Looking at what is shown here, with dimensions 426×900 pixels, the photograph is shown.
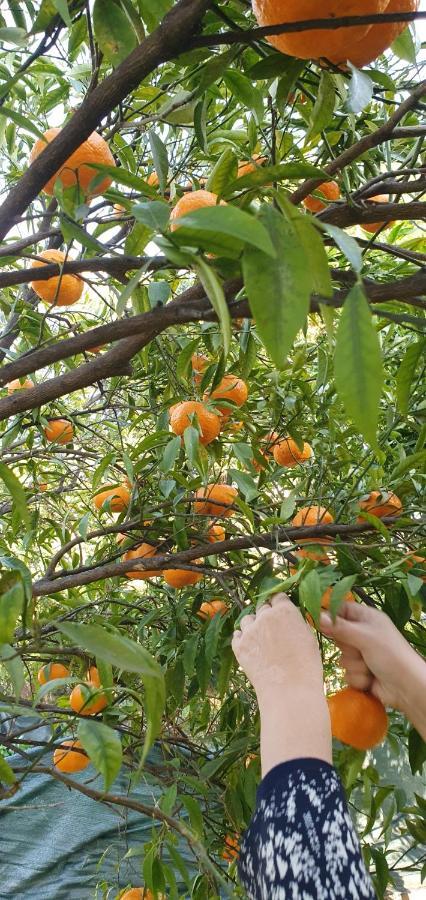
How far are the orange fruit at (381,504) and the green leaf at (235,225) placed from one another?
72cm

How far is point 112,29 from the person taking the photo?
0.47 m

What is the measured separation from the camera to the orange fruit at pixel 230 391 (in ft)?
3.54

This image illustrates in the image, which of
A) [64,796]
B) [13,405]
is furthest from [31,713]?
[64,796]

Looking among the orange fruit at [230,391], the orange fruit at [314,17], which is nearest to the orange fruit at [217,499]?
the orange fruit at [230,391]

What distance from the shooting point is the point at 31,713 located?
53 centimetres

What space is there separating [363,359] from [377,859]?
3.09 feet

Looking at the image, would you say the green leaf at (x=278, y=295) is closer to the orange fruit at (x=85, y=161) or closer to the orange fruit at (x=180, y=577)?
the orange fruit at (x=85, y=161)

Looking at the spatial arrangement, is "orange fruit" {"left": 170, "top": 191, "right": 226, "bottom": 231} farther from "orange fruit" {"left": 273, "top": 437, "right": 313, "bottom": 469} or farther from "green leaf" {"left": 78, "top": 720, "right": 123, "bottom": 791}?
"orange fruit" {"left": 273, "top": 437, "right": 313, "bottom": 469}

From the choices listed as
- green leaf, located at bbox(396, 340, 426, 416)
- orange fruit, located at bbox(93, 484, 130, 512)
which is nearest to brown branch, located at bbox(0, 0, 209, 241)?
green leaf, located at bbox(396, 340, 426, 416)

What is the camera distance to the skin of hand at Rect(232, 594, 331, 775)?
625mm

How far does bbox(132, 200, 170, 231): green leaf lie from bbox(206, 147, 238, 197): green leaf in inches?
10.5

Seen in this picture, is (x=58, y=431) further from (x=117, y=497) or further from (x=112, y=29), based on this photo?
(x=112, y=29)

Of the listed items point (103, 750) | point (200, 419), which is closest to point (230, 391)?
point (200, 419)

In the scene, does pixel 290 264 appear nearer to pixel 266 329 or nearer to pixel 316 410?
pixel 266 329
